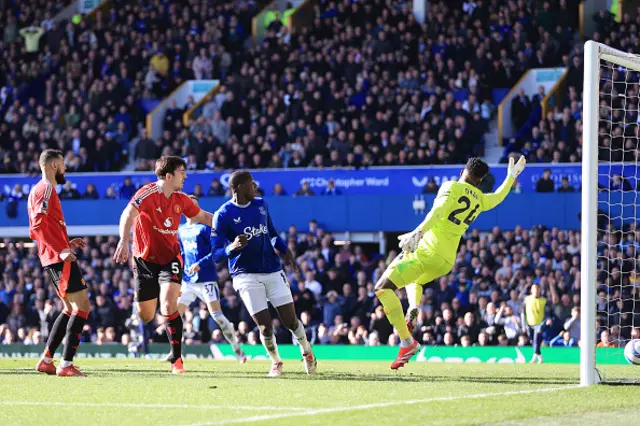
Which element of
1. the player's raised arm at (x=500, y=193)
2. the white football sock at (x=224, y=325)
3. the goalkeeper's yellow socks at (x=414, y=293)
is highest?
the player's raised arm at (x=500, y=193)

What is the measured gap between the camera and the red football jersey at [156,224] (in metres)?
12.7

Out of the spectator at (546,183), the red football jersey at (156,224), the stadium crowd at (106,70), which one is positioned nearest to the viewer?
the red football jersey at (156,224)

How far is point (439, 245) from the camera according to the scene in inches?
499

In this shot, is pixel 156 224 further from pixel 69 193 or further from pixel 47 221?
pixel 69 193

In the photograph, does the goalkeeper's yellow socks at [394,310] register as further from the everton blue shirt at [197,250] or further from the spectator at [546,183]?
the spectator at [546,183]

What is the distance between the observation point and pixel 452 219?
12500 mm

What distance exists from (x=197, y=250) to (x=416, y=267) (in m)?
4.18

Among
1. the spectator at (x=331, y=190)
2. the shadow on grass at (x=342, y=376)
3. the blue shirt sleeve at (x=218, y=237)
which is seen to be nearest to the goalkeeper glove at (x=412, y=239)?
the shadow on grass at (x=342, y=376)

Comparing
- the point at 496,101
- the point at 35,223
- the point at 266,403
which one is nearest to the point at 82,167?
the point at 496,101

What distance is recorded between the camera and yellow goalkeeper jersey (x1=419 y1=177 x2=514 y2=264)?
12320 mm

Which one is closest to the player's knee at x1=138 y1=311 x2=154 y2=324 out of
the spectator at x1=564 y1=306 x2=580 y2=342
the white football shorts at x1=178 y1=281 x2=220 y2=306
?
the white football shorts at x1=178 y1=281 x2=220 y2=306

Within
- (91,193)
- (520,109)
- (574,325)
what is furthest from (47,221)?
(520,109)

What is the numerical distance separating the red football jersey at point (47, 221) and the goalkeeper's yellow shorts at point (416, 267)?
3.53 m

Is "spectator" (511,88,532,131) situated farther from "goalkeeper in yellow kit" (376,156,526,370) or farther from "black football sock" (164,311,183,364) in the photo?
"black football sock" (164,311,183,364)
